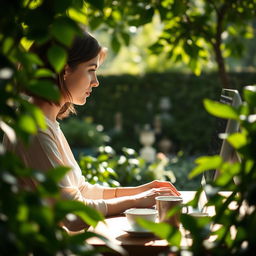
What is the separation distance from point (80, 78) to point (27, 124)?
4.20ft

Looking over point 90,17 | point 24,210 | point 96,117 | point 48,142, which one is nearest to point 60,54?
point 24,210

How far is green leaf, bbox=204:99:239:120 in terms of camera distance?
89cm

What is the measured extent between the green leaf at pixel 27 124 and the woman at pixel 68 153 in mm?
943

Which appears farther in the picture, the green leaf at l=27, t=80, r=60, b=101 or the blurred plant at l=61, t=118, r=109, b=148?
the blurred plant at l=61, t=118, r=109, b=148

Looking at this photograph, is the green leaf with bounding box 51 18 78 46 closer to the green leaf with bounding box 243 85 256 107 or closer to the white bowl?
the green leaf with bounding box 243 85 256 107

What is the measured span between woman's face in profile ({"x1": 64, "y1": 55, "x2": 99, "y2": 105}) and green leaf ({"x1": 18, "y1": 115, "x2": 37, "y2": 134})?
124cm

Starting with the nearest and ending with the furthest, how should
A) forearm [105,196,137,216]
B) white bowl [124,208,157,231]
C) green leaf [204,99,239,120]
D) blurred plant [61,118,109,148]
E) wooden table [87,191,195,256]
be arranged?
A: green leaf [204,99,239,120]
wooden table [87,191,195,256]
white bowl [124,208,157,231]
forearm [105,196,137,216]
blurred plant [61,118,109,148]

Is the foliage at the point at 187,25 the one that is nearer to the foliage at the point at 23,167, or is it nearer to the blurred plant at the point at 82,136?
the foliage at the point at 23,167

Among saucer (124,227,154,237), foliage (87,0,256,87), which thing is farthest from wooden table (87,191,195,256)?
foliage (87,0,256,87)

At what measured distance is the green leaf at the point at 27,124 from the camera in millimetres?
807

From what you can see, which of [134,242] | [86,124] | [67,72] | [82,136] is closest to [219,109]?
[134,242]

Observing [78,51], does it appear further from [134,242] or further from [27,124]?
[27,124]

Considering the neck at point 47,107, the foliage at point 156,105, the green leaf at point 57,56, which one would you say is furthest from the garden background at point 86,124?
the foliage at point 156,105

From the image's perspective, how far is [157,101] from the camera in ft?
34.5
